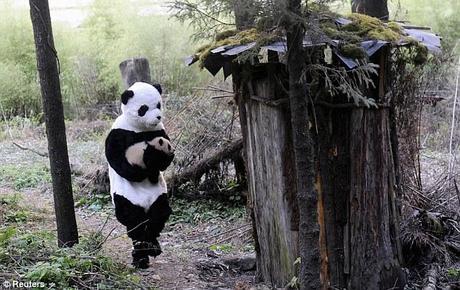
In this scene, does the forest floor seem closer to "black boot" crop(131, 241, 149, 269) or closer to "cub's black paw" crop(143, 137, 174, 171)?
"black boot" crop(131, 241, 149, 269)

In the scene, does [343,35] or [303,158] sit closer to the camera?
[303,158]

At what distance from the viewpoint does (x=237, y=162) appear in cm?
803

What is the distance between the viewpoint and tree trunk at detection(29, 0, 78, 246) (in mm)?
4257

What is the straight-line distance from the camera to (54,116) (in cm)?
434

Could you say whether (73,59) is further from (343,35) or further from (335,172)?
(343,35)

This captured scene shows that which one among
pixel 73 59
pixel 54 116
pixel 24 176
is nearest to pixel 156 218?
pixel 54 116

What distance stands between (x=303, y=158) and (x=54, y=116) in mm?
2072

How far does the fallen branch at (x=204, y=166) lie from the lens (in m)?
7.85

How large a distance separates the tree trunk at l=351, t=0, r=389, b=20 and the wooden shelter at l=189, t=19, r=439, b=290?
3.64 ft

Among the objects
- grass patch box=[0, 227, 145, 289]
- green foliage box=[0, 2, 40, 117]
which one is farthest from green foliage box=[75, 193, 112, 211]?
green foliage box=[0, 2, 40, 117]

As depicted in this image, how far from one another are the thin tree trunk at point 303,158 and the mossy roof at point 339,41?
6.8 inches

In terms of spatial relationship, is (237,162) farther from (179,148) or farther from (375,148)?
(375,148)

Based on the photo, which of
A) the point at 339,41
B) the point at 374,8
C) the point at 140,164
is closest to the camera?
the point at 339,41

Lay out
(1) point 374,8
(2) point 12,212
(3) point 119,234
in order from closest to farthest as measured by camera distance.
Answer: (1) point 374,8, (3) point 119,234, (2) point 12,212
